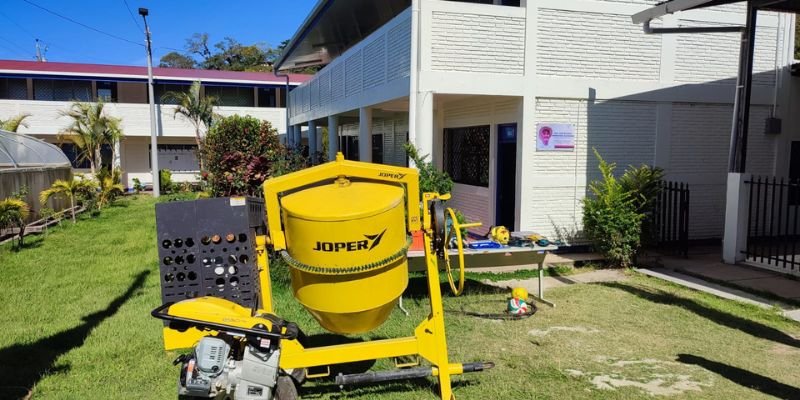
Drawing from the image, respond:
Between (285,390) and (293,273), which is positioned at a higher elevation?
(293,273)

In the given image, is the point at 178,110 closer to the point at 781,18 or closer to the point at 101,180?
the point at 101,180

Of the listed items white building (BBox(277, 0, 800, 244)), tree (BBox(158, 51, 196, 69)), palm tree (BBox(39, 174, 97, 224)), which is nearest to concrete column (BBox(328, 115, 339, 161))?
white building (BBox(277, 0, 800, 244))

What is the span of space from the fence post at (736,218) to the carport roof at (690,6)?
2.63 m

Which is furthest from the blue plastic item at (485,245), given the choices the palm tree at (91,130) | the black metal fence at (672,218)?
the palm tree at (91,130)

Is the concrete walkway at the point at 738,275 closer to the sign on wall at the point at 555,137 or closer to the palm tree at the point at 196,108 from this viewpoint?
the sign on wall at the point at 555,137

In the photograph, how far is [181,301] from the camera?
340 centimetres

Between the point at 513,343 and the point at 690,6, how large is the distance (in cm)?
596

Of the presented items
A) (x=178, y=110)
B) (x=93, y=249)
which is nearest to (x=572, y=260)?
(x=93, y=249)

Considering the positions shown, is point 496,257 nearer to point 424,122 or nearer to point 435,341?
point 435,341

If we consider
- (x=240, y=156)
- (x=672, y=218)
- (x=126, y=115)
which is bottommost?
(x=672, y=218)

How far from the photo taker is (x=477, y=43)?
8961 millimetres

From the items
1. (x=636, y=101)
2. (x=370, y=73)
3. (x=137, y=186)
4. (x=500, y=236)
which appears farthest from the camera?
(x=137, y=186)

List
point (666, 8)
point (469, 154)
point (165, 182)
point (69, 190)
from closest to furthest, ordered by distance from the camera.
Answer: point (666, 8)
point (469, 154)
point (69, 190)
point (165, 182)

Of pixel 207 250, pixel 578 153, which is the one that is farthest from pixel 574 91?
pixel 207 250
